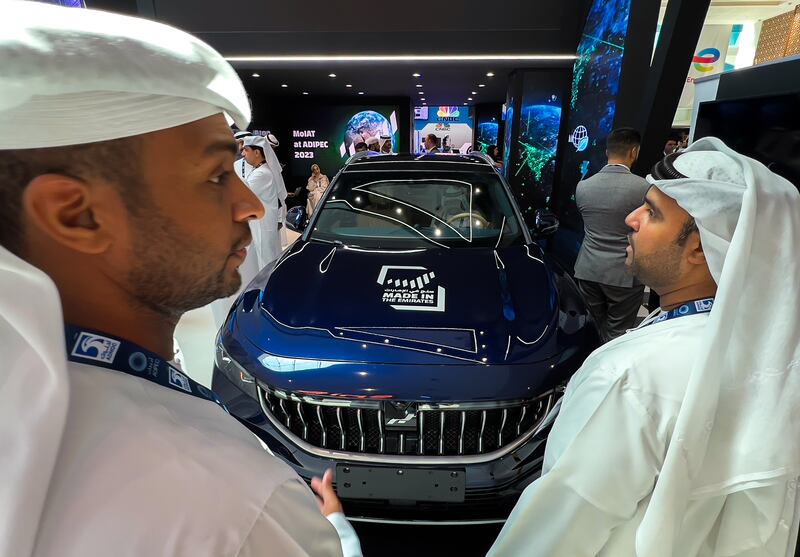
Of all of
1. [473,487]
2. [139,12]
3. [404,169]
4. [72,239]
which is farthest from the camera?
[139,12]

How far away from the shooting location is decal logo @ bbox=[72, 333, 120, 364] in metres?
0.51

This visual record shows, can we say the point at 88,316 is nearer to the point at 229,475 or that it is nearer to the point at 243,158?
the point at 229,475

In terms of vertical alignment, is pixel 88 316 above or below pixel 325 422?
above

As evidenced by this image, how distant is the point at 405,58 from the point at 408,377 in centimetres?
728

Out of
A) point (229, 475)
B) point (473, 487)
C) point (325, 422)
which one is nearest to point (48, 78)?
point (229, 475)

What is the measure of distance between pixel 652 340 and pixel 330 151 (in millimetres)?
14503

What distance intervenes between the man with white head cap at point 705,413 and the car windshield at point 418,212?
157cm

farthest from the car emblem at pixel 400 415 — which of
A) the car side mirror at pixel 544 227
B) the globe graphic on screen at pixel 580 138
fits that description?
the globe graphic on screen at pixel 580 138

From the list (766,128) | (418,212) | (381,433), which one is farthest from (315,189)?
(381,433)

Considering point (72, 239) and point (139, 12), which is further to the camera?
point (139, 12)

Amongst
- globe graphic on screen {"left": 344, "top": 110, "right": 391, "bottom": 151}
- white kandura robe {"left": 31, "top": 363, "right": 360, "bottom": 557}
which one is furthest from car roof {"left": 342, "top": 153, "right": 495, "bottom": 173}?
globe graphic on screen {"left": 344, "top": 110, "right": 391, "bottom": 151}

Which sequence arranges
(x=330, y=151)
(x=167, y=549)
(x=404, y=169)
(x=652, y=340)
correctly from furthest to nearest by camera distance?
(x=330, y=151), (x=404, y=169), (x=652, y=340), (x=167, y=549)

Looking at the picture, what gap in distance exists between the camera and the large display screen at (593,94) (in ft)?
17.8

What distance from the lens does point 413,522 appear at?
1707mm
